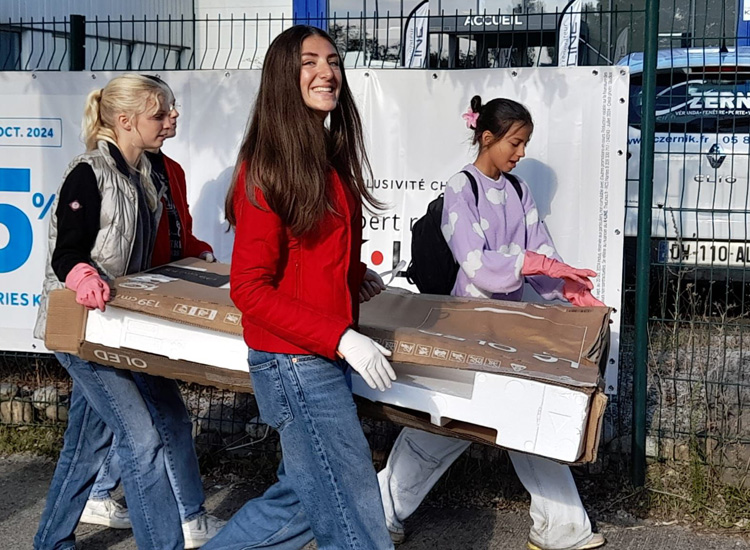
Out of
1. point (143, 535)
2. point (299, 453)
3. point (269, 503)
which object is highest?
point (299, 453)

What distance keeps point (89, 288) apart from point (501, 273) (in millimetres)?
1481

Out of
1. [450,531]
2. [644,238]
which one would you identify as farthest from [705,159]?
[450,531]

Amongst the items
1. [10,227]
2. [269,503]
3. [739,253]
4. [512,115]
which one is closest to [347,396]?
[269,503]

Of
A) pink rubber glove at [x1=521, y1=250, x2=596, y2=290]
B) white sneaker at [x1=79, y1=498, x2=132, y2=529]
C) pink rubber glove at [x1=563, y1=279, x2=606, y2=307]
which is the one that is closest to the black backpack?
pink rubber glove at [x1=521, y1=250, x2=596, y2=290]

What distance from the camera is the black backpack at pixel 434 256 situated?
398 centimetres

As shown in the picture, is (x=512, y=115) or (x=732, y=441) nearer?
(x=512, y=115)

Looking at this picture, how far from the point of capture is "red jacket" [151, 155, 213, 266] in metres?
3.81

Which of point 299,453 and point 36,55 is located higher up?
point 36,55

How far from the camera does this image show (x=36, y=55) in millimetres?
11273

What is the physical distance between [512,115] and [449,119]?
36.0 inches

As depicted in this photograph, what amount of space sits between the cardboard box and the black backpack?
463mm

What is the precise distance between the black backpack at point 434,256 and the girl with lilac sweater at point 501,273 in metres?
0.04

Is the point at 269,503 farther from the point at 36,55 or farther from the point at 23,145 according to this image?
the point at 36,55

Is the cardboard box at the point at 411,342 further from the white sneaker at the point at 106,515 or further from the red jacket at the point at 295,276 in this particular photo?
the white sneaker at the point at 106,515
